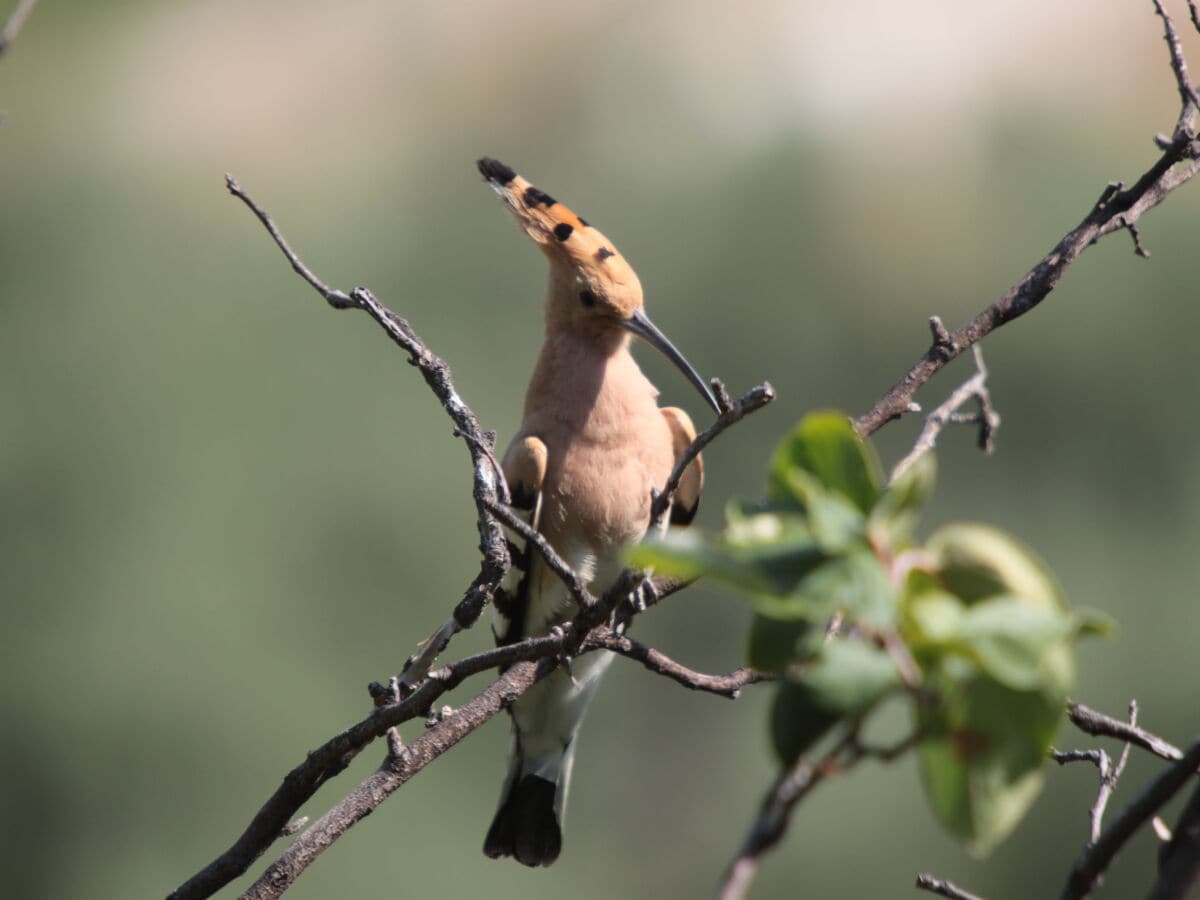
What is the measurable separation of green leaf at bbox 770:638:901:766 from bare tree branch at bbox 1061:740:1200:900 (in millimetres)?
117

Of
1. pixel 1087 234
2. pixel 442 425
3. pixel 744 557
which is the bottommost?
pixel 744 557

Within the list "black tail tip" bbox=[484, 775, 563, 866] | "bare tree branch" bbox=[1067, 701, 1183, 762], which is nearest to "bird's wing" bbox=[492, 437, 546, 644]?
"black tail tip" bbox=[484, 775, 563, 866]

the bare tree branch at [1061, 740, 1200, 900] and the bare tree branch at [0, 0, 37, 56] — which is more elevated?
the bare tree branch at [0, 0, 37, 56]

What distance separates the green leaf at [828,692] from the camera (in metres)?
0.41

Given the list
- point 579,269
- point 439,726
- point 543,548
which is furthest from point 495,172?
point 543,548

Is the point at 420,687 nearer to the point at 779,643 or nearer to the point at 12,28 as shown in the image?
the point at 12,28

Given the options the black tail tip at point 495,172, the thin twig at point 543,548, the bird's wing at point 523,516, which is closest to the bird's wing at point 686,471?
the bird's wing at point 523,516

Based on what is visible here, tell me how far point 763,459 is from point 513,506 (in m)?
4.32

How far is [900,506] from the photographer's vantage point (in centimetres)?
44

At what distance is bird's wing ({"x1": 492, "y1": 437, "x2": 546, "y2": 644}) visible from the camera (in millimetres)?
1845

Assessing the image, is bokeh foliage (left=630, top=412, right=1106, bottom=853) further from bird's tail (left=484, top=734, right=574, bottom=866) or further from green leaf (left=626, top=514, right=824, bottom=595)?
bird's tail (left=484, top=734, right=574, bottom=866)

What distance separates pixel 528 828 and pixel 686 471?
2.11 ft

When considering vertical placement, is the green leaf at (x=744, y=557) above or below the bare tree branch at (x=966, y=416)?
below

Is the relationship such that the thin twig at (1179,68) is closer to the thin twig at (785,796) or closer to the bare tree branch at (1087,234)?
the bare tree branch at (1087,234)
